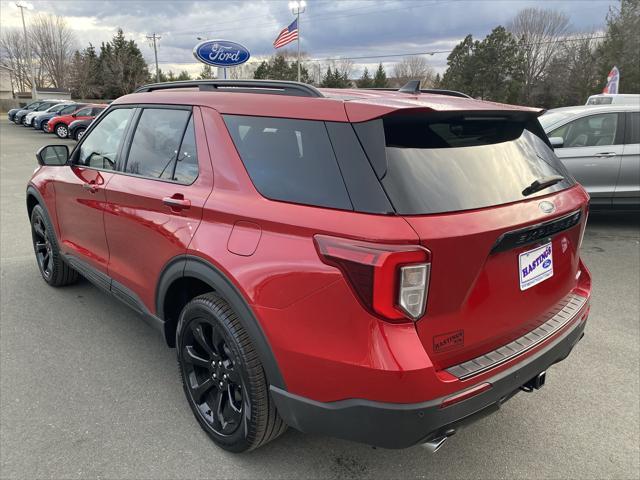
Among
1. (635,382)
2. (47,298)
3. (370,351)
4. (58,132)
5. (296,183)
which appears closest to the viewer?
(370,351)

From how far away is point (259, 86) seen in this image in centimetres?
254

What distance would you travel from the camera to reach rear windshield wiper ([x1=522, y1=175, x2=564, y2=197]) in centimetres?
218

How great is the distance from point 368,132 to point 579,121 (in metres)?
6.08

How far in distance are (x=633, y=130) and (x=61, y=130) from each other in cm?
2475

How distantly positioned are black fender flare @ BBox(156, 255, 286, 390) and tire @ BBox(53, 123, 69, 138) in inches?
990

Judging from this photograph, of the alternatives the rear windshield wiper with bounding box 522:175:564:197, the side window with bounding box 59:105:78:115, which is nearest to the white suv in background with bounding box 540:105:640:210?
the rear windshield wiper with bounding box 522:175:564:197

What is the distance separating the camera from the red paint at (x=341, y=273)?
5.79 feet

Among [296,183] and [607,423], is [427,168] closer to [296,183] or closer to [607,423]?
[296,183]

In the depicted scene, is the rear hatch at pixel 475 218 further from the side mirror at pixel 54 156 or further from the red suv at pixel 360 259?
the side mirror at pixel 54 156

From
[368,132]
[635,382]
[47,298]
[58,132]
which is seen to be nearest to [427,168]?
[368,132]

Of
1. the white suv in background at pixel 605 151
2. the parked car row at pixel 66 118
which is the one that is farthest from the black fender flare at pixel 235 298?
the parked car row at pixel 66 118

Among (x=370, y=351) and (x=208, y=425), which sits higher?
(x=370, y=351)

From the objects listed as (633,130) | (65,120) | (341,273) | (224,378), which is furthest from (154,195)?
(65,120)

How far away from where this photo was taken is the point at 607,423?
→ 2.75 metres
